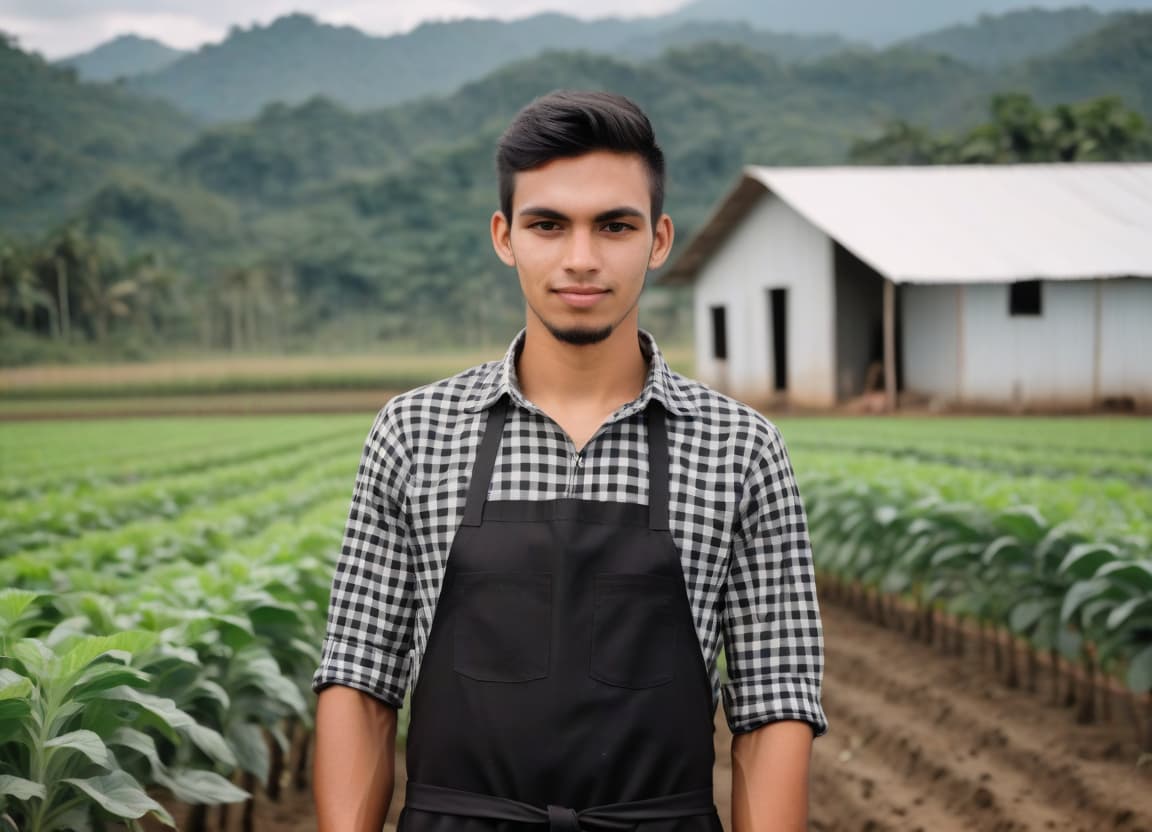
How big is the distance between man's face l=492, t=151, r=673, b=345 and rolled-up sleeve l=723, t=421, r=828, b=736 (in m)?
0.25

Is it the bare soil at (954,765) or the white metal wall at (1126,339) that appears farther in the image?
the white metal wall at (1126,339)

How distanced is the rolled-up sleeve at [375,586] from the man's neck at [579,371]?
0.18 meters

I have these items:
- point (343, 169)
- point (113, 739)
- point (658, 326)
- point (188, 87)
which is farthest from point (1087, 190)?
point (188, 87)

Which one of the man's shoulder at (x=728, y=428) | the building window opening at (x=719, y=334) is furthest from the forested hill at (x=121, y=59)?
the man's shoulder at (x=728, y=428)

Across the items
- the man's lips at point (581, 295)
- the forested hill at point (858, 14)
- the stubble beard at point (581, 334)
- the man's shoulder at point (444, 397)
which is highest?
the forested hill at point (858, 14)

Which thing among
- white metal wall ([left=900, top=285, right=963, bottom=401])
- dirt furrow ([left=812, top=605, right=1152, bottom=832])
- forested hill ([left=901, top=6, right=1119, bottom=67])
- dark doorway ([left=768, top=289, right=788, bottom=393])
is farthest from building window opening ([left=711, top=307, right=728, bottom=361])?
forested hill ([left=901, top=6, right=1119, bottom=67])

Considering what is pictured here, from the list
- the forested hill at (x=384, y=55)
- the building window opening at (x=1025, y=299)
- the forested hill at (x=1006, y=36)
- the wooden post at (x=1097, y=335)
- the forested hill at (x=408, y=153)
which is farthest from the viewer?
the forested hill at (x=384, y=55)

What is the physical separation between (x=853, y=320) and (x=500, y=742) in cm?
1213

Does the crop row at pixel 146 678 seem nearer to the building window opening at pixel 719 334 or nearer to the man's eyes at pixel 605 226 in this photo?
the man's eyes at pixel 605 226

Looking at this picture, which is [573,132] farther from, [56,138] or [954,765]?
[56,138]

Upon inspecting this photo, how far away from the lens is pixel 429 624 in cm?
144

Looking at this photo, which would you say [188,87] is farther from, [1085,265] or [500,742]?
[500,742]

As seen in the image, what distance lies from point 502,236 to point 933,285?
32.1ft

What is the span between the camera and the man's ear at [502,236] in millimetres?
1508
